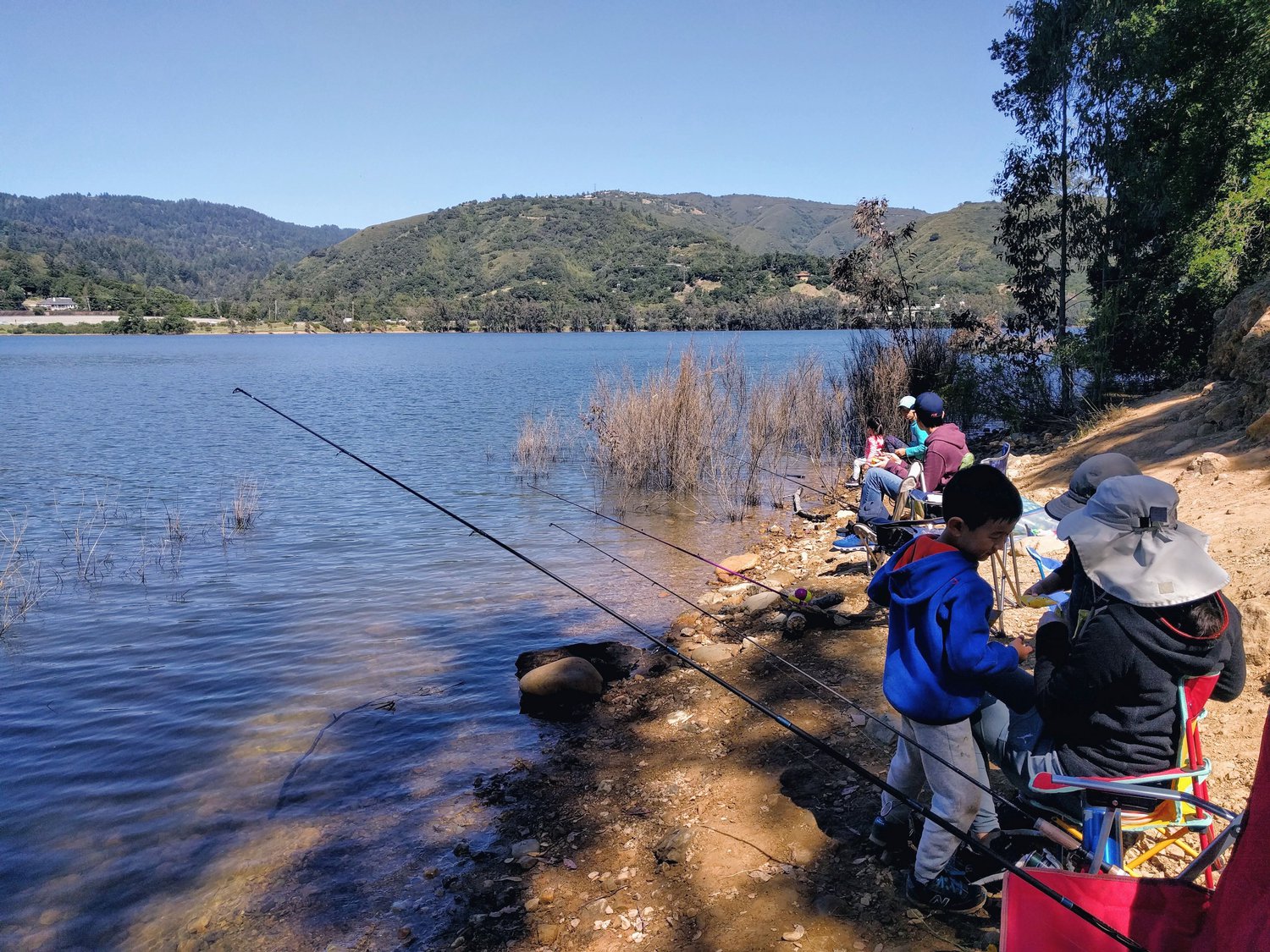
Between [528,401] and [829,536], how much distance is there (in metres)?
20.8

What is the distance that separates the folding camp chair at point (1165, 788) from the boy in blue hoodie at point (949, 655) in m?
0.35

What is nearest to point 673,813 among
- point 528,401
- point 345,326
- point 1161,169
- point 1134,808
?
point 1134,808

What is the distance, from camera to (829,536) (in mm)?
10727

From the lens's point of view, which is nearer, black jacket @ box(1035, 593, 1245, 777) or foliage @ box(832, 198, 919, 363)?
black jacket @ box(1035, 593, 1245, 777)

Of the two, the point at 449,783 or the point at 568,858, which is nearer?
the point at 568,858

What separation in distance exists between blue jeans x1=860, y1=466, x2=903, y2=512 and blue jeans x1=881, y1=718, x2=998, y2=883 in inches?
188

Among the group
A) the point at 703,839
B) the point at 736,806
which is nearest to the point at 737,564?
the point at 736,806

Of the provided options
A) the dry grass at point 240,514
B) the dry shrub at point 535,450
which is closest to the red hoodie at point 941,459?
the dry grass at point 240,514

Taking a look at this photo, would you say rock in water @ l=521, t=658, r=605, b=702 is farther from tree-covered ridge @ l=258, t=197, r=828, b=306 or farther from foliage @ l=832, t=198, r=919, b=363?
tree-covered ridge @ l=258, t=197, r=828, b=306

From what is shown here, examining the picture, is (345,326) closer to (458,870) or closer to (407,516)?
(407,516)

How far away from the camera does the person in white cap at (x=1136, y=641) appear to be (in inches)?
103

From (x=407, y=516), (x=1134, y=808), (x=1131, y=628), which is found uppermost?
(x=1131, y=628)

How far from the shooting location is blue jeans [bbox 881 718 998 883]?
3.07 meters

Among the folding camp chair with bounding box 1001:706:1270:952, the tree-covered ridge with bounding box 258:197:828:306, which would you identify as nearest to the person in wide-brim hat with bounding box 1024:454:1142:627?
the folding camp chair with bounding box 1001:706:1270:952
